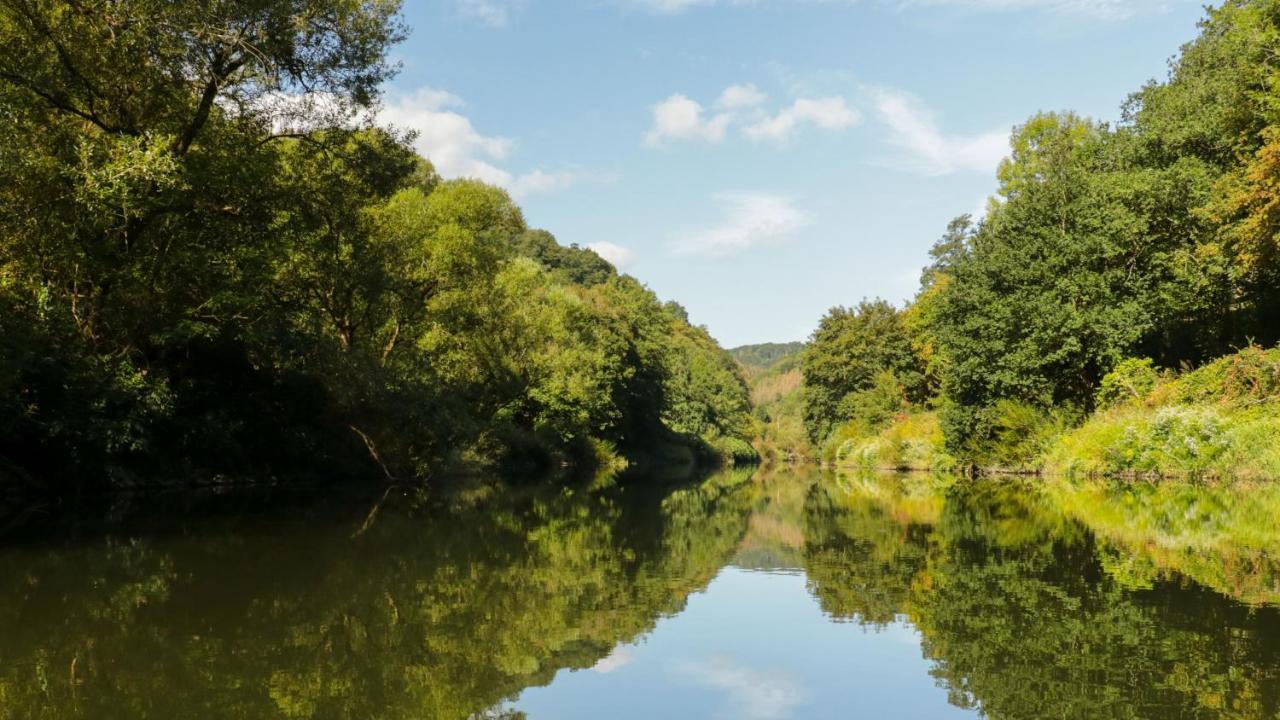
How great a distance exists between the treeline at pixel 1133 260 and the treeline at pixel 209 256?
20417 millimetres

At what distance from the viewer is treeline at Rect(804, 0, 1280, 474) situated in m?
25.3

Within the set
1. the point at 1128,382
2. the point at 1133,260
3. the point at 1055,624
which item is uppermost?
the point at 1133,260

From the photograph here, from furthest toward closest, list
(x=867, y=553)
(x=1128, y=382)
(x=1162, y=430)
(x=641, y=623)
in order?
(x=1128, y=382), (x=1162, y=430), (x=867, y=553), (x=641, y=623)

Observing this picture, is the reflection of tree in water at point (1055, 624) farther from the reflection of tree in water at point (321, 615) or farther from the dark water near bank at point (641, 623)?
the reflection of tree in water at point (321, 615)

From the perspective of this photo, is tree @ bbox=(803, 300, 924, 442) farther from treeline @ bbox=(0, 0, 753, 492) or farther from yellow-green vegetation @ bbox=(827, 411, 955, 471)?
treeline @ bbox=(0, 0, 753, 492)

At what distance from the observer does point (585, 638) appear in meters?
6.54

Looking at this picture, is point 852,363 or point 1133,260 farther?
point 852,363

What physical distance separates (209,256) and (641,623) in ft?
51.8

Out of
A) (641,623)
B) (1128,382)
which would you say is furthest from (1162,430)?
(641,623)

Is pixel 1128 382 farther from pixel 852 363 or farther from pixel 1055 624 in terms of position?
pixel 852 363

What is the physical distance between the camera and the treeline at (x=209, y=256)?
16.3 metres

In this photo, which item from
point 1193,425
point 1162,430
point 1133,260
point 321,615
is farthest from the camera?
point 1133,260

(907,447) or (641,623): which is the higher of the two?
(907,447)

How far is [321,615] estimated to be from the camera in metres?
6.97
